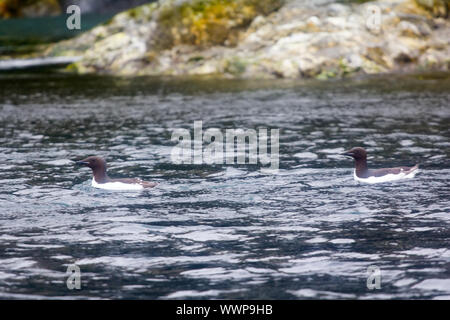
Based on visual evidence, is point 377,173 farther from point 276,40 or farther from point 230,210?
point 276,40

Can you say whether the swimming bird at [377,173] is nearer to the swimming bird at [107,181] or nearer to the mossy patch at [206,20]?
the swimming bird at [107,181]

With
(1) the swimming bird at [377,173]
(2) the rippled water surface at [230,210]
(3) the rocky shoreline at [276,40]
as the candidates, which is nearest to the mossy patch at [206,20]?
(3) the rocky shoreline at [276,40]

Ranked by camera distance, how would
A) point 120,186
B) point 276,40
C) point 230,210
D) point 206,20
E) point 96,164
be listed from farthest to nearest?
1. point 206,20
2. point 276,40
3. point 96,164
4. point 120,186
5. point 230,210

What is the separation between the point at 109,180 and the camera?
59.9ft

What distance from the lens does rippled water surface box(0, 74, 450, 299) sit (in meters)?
12.2

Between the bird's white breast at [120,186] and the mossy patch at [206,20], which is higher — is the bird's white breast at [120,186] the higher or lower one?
the lower one

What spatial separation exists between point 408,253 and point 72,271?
594cm

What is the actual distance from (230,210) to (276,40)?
25.5 metres

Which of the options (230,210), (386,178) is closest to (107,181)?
(230,210)

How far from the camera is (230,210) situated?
1633 centimetres

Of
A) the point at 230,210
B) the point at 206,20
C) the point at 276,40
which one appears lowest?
the point at 230,210

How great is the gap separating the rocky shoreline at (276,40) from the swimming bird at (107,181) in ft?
72.0

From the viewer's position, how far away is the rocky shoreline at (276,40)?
39062 millimetres

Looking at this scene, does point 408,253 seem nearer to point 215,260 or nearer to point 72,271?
point 215,260
